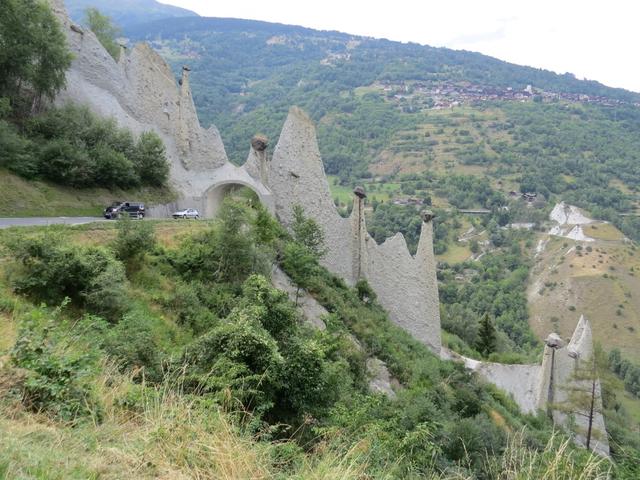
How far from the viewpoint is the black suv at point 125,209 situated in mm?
19375

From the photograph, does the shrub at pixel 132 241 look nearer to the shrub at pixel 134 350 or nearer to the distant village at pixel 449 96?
the shrub at pixel 134 350

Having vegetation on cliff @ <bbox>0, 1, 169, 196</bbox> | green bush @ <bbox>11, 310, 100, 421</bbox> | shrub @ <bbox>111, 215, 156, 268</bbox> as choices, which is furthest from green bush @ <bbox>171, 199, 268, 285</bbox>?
green bush @ <bbox>11, 310, 100, 421</bbox>

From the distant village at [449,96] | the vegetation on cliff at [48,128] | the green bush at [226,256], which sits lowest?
the green bush at [226,256]

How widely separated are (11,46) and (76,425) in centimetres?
1965

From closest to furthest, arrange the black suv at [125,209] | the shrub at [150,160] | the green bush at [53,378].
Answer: the green bush at [53,378] < the black suv at [125,209] < the shrub at [150,160]

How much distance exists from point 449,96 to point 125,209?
593 ft

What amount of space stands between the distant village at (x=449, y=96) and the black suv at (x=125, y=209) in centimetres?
14895

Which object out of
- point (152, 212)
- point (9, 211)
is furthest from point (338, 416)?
point (152, 212)

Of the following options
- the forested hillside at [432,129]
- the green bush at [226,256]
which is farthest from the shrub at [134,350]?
the forested hillside at [432,129]

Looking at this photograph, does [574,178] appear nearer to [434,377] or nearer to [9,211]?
[434,377]

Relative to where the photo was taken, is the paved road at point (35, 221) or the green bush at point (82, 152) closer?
the paved road at point (35, 221)

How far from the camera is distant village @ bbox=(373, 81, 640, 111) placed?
170 m

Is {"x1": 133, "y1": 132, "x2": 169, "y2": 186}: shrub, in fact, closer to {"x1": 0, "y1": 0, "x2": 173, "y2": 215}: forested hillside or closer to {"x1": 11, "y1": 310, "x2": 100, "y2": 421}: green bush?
{"x1": 0, "y1": 0, "x2": 173, "y2": 215}: forested hillside

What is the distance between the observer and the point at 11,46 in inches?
774
